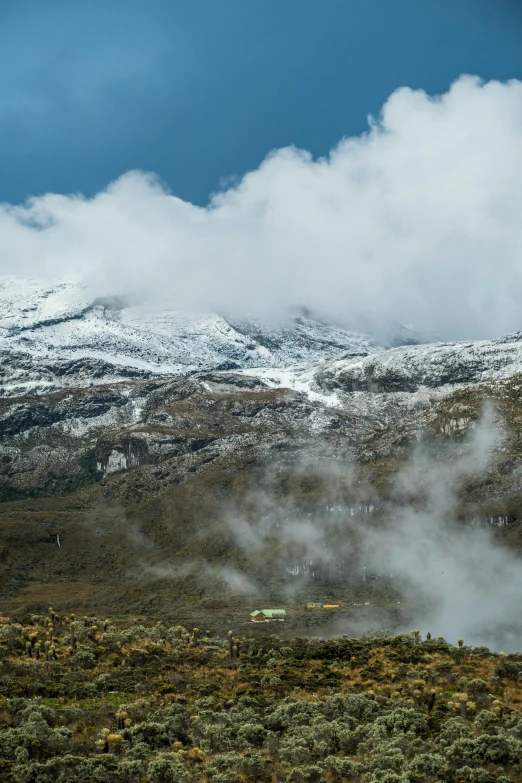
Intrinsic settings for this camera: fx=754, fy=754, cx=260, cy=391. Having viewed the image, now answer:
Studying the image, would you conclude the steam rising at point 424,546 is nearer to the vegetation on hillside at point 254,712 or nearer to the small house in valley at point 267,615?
the small house in valley at point 267,615

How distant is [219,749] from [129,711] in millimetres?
7513

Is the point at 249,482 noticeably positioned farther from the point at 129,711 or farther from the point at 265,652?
the point at 129,711

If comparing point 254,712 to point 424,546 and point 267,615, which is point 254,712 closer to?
point 267,615

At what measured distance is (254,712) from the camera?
149 feet

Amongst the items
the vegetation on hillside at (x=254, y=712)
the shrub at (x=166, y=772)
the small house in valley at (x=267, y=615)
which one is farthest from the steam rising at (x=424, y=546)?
the shrub at (x=166, y=772)

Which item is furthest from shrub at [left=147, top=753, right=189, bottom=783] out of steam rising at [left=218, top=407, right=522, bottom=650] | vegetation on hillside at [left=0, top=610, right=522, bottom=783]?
steam rising at [left=218, top=407, right=522, bottom=650]

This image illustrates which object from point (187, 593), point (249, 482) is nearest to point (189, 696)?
point (187, 593)

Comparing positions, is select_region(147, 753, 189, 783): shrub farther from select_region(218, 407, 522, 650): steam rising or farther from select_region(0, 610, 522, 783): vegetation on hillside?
select_region(218, 407, 522, 650): steam rising

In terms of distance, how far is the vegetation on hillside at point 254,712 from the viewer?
34844 millimetres

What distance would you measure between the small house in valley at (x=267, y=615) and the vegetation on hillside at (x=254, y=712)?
3609 cm

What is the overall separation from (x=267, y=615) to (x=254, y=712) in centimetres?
6585

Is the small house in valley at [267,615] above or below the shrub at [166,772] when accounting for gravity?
below

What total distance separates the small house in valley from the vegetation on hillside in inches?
1421

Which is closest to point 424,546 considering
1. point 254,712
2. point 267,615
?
point 267,615
